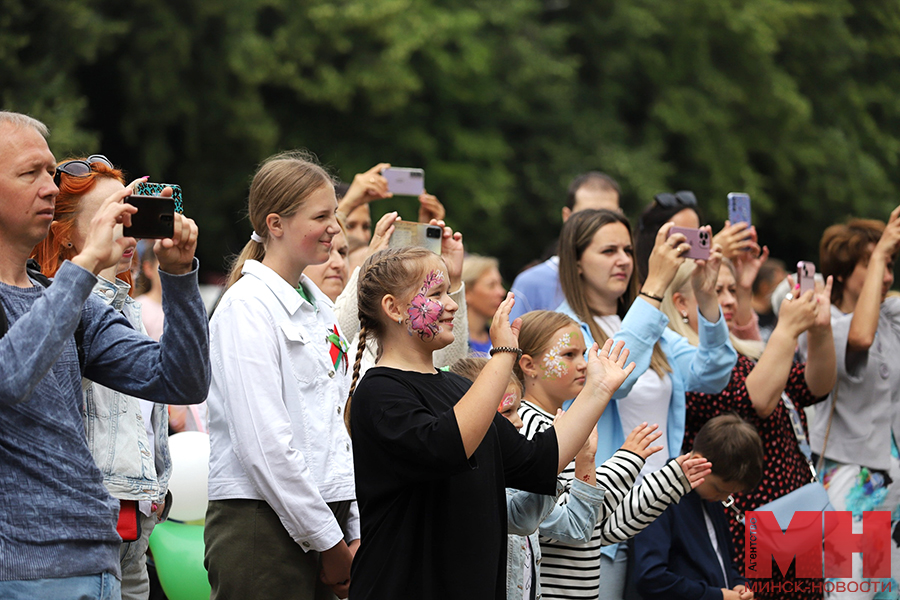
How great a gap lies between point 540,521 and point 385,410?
67 cm

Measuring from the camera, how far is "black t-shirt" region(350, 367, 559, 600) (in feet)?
8.28

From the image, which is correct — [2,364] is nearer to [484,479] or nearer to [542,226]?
[484,479]

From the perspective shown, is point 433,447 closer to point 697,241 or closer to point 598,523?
point 598,523

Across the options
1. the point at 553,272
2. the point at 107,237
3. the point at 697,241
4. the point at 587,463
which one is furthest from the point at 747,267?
the point at 107,237

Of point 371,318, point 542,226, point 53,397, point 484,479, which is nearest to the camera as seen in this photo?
point 53,397

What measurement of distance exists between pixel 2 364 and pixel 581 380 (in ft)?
7.30

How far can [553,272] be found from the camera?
18.7 ft

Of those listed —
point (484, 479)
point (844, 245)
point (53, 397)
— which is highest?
point (844, 245)

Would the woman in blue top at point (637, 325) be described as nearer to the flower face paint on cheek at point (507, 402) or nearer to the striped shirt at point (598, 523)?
the striped shirt at point (598, 523)

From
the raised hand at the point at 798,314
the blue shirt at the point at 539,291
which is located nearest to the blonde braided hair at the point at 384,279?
the raised hand at the point at 798,314

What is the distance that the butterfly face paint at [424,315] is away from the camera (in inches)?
107

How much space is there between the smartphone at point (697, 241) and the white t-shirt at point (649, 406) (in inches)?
23.0

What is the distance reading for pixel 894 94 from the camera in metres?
13.2

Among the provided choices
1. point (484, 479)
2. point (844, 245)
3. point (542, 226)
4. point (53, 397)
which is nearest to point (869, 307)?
point (844, 245)
